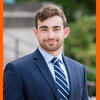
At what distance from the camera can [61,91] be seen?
18.7ft

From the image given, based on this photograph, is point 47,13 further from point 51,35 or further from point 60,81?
point 60,81

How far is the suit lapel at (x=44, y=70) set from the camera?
5.64 meters

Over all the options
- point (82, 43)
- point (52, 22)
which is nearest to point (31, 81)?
point (52, 22)

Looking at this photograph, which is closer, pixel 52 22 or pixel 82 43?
pixel 52 22

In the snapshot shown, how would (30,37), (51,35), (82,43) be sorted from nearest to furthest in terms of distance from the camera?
(51,35)
(30,37)
(82,43)

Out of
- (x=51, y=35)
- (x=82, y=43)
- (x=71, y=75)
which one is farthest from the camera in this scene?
(x=82, y=43)

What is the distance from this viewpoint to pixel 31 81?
5.63 meters

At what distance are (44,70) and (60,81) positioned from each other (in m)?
0.19

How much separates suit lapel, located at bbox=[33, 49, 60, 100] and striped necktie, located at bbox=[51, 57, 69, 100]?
0.25ft

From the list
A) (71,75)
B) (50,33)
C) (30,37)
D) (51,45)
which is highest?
(50,33)

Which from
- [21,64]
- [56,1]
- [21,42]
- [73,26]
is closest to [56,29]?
[21,64]

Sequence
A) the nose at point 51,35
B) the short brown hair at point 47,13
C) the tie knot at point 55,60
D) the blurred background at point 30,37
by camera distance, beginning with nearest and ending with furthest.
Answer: the nose at point 51,35 < the short brown hair at point 47,13 < the tie knot at point 55,60 < the blurred background at point 30,37

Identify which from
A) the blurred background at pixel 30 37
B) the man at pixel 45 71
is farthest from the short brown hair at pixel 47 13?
the blurred background at pixel 30 37

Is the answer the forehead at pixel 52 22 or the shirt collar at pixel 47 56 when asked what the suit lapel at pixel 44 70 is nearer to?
the shirt collar at pixel 47 56
